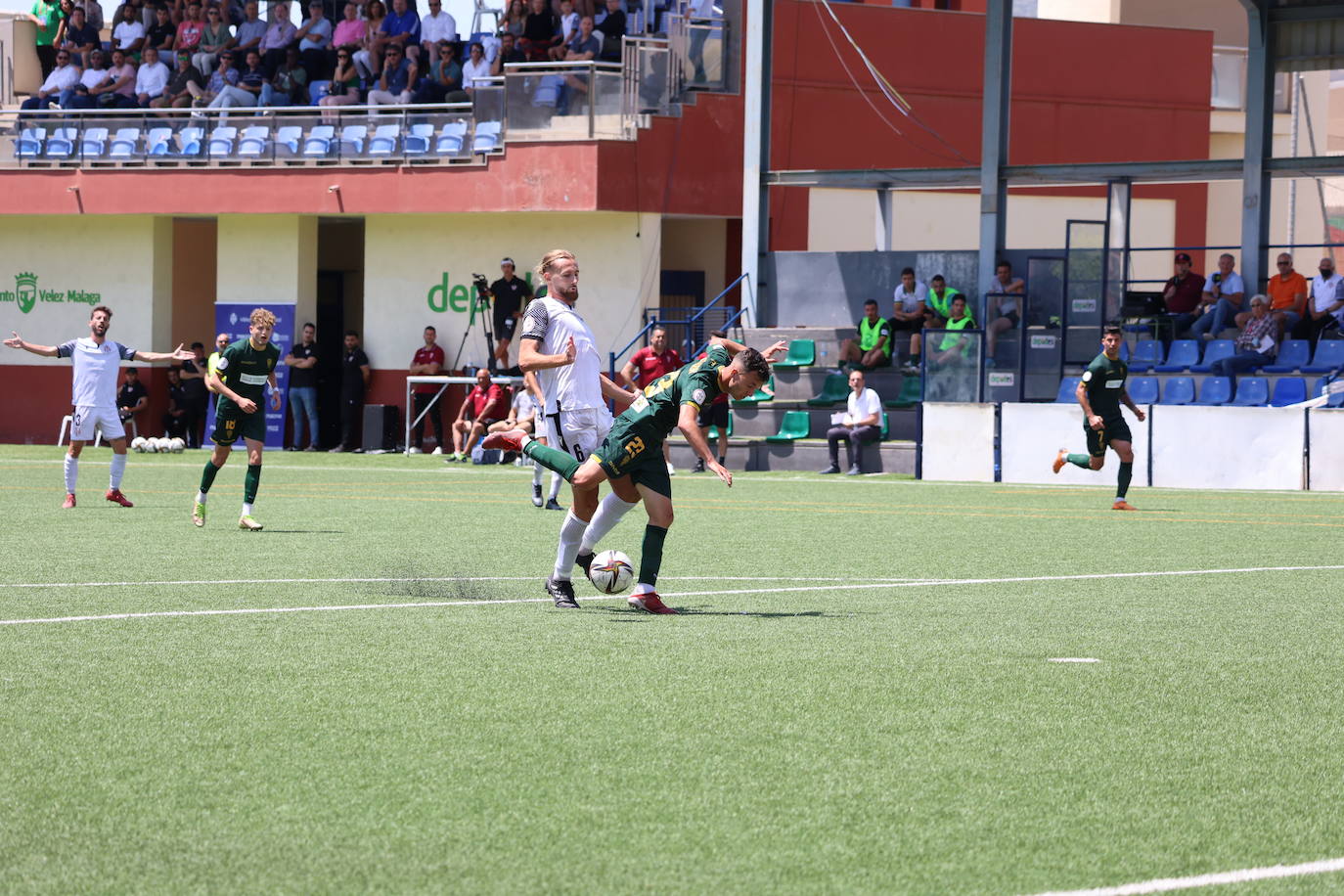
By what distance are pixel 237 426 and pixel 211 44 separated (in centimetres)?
2034

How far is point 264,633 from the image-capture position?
360 inches

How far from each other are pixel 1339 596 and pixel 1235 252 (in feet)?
100

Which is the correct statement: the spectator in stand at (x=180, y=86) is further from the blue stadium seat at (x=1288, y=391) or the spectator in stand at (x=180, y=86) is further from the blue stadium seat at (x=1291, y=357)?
the blue stadium seat at (x=1288, y=391)

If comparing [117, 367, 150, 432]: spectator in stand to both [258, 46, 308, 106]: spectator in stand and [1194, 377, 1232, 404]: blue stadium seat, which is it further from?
[1194, 377, 1232, 404]: blue stadium seat

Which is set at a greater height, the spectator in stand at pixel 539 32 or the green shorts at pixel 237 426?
the spectator in stand at pixel 539 32

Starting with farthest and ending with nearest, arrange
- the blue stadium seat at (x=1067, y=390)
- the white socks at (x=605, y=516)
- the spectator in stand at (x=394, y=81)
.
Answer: the spectator in stand at (x=394, y=81), the blue stadium seat at (x=1067, y=390), the white socks at (x=605, y=516)

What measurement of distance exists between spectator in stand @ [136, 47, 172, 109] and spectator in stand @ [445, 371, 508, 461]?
30.2 feet

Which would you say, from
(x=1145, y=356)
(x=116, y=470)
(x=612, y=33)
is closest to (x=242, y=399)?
(x=116, y=470)

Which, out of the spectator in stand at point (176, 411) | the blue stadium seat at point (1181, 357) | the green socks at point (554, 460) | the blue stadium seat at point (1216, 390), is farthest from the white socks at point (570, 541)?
the spectator in stand at point (176, 411)

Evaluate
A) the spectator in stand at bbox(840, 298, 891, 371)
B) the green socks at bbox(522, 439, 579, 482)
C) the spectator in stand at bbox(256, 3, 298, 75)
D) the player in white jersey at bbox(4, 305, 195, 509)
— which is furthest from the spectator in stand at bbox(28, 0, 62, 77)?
the green socks at bbox(522, 439, 579, 482)

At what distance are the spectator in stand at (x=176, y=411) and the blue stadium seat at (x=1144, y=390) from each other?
17464 mm

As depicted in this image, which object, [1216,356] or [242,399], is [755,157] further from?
[242,399]

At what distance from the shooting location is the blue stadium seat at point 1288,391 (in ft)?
77.7

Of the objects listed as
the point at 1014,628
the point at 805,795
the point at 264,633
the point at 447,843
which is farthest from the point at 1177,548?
the point at 447,843
